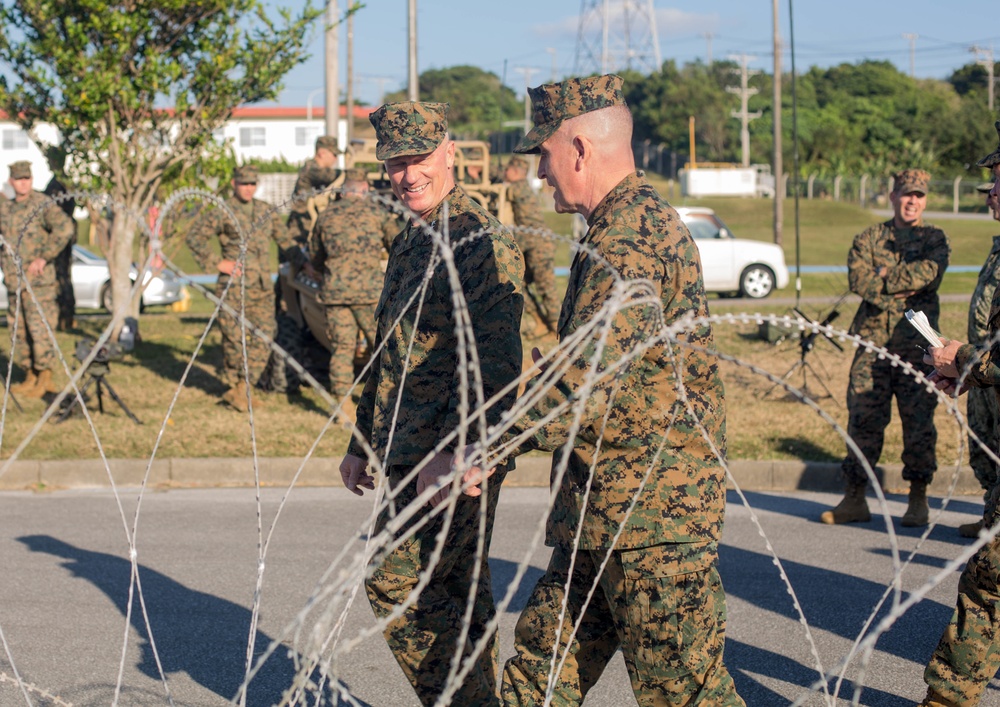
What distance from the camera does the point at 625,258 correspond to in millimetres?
3182

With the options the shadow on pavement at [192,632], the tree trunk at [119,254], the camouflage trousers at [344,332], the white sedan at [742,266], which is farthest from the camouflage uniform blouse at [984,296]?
the white sedan at [742,266]

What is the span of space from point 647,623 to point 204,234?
859 centimetres

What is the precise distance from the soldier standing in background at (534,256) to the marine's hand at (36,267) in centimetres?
503

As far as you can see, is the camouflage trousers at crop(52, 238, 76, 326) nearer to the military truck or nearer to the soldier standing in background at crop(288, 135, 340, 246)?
the military truck

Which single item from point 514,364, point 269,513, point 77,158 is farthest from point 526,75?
point 514,364

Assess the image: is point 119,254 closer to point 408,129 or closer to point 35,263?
point 35,263

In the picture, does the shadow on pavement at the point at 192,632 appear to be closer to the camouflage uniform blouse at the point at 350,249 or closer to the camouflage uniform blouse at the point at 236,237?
the camouflage uniform blouse at the point at 350,249

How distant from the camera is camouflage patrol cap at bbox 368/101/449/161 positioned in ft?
12.6

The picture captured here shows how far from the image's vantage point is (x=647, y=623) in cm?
329

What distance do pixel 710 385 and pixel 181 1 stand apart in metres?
11.6

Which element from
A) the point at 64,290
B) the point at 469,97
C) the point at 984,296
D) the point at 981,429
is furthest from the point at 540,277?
the point at 469,97

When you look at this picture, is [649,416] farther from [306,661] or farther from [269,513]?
[269,513]

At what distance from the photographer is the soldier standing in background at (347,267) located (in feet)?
32.9

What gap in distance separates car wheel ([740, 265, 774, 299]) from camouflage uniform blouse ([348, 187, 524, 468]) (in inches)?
731
